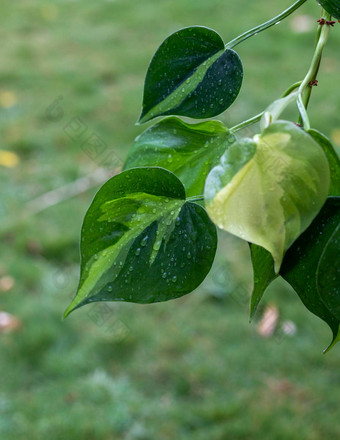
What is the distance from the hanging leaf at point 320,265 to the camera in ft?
1.01

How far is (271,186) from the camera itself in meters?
0.29

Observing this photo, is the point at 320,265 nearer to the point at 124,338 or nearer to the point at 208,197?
the point at 208,197

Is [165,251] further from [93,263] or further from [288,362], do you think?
[288,362]

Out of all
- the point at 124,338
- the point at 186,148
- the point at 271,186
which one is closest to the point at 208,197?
the point at 271,186

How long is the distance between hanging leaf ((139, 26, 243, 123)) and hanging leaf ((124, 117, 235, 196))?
0.04 ft

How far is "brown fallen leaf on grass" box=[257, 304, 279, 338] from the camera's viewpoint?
1.92 metres

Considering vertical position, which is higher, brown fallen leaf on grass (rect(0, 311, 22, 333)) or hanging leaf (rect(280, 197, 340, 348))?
hanging leaf (rect(280, 197, 340, 348))

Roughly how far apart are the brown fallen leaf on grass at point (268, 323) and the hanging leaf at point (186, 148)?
1553mm

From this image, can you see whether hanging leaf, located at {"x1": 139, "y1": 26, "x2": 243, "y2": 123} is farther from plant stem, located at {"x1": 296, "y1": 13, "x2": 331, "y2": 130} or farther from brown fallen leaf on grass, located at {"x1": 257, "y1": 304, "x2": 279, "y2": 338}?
brown fallen leaf on grass, located at {"x1": 257, "y1": 304, "x2": 279, "y2": 338}

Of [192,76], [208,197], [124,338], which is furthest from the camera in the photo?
[124,338]

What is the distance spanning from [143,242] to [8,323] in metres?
1.67

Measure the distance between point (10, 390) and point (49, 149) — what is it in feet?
4.27

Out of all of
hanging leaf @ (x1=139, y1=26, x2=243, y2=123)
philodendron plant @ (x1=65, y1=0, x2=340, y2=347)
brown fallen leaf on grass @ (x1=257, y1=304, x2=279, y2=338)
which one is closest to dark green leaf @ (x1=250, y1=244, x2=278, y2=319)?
philodendron plant @ (x1=65, y1=0, x2=340, y2=347)

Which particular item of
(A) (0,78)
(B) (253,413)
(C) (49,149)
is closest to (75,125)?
(C) (49,149)
